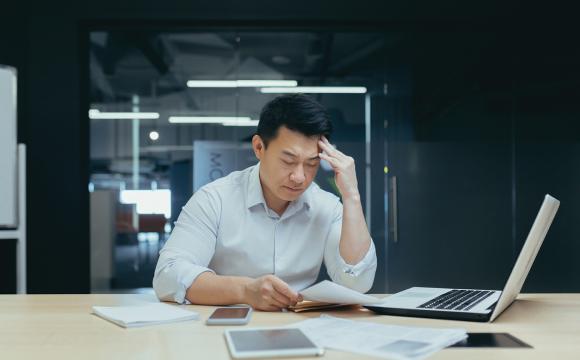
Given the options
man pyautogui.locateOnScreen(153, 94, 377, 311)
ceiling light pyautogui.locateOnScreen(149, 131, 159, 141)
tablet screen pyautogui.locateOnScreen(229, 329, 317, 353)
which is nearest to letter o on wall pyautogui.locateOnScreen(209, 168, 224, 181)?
ceiling light pyautogui.locateOnScreen(149, 131, 159, 141)

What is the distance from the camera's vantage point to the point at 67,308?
61.6 inches

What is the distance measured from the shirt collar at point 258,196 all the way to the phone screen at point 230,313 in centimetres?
60

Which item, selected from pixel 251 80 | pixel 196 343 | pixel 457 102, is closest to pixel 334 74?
pixel 251 80

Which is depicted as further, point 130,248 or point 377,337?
point 130,248

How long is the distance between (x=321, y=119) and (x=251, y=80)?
7.61ft

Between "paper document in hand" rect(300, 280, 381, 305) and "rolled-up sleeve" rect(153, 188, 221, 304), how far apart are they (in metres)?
0.40

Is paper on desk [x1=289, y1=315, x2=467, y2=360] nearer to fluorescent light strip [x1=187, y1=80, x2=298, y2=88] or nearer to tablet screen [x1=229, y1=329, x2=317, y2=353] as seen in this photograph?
tablet screen [x1=229, y1=329, x2=317, y2=353]

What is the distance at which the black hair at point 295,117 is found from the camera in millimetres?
1903

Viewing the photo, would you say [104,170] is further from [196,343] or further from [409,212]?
[196,343]

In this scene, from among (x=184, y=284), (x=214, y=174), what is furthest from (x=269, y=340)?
(x=214, y=174)

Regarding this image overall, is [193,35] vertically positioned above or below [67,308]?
above

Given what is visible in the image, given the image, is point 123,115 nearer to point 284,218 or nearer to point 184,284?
point 284,218

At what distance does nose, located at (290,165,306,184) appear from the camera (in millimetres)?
1871

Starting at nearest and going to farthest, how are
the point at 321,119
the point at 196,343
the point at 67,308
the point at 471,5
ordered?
the point at 196,343
the point at 67,308
the point at 321,119
the point at 471,5
